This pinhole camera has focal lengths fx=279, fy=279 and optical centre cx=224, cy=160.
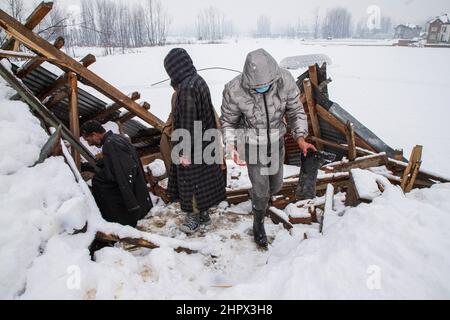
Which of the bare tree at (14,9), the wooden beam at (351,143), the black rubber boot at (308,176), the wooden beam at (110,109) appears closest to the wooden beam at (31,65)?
the wooden beam at (110,109)

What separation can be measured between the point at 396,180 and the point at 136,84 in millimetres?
17552

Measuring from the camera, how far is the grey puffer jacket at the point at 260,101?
272 cm

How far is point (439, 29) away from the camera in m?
58.4

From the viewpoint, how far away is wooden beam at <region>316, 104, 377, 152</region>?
541cm

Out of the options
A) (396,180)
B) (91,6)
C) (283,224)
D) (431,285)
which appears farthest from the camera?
(91,6)

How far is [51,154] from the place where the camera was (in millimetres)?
2861

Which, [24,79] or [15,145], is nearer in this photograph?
[15,145]

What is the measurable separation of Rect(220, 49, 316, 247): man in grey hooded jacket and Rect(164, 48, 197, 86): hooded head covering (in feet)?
1.73

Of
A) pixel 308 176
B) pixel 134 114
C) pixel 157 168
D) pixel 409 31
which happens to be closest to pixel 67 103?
pixel 134 114

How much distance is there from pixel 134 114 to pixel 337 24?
109 meters

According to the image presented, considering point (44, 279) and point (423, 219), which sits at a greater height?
point (423, 219)

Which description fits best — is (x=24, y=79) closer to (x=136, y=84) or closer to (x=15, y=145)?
(x=15, y=145)

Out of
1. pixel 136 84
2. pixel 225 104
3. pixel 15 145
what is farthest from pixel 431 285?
pixel 136 84

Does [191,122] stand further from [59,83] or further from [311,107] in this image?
[311,107]
